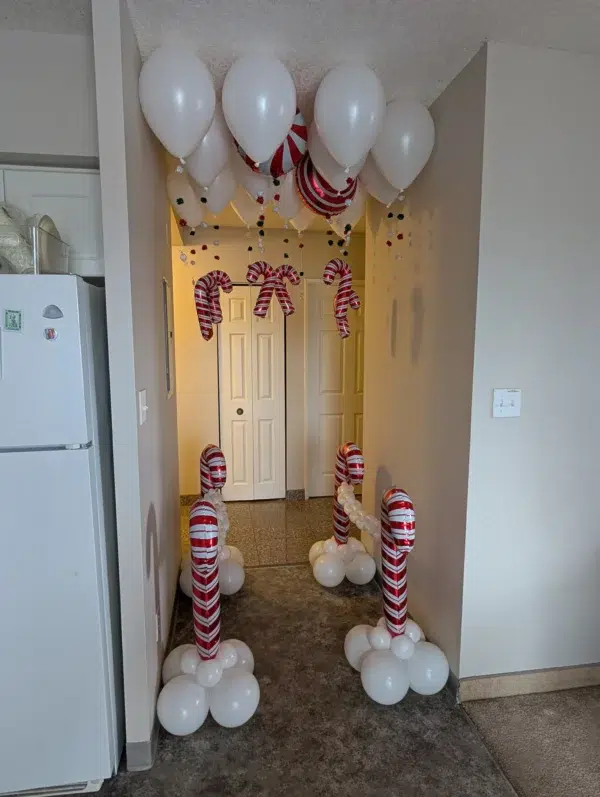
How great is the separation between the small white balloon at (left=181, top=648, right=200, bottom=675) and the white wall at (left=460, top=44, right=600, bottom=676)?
1119 mm

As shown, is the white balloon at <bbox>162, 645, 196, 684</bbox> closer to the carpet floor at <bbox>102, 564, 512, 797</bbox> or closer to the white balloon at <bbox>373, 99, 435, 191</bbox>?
the carpet floor at <bbox>102, 564, 512, 797</bbox>

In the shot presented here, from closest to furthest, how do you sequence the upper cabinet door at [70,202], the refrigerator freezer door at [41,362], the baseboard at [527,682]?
the refrigerator freezer door at [41,362] < the upper cabinet door at [70,202] < the baseboard at [527,682]

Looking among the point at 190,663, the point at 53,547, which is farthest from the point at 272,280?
the point at 190,663

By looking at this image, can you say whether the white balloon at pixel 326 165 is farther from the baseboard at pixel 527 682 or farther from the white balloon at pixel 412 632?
the baseboard at pixel 527 682

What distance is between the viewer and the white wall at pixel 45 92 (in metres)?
1.60

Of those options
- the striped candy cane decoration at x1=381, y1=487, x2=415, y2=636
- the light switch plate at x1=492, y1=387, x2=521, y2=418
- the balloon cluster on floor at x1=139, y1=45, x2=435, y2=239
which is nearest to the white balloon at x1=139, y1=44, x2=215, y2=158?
the balloon cluster on floor at x1=139, y1=45, x2=435, y2=239

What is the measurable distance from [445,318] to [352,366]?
2.37m

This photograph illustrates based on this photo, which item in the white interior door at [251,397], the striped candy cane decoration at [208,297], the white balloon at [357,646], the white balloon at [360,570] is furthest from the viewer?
the white interior door at [251,397]

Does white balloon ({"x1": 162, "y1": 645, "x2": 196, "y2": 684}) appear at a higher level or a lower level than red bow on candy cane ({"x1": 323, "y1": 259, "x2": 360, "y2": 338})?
lower

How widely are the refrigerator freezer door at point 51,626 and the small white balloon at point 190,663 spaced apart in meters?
0.34

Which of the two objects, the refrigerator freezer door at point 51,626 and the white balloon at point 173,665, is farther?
the white balloon at point 173,665

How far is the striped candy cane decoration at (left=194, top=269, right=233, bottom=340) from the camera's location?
8.02ft

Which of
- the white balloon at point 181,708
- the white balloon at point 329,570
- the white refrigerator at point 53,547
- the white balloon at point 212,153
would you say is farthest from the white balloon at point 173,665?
the white balloon at point 212,153

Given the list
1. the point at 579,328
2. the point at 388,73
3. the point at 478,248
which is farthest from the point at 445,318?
the point at 388,73
